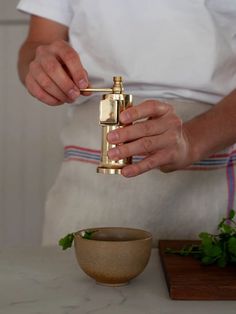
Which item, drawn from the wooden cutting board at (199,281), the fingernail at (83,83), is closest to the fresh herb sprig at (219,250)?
the wooden cutting board at (199,281)

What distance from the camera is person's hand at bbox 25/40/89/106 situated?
81 cm

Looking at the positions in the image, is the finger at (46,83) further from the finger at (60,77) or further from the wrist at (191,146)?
the wrist at (191,146)

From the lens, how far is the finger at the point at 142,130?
73 cm

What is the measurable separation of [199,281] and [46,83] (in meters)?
0.35

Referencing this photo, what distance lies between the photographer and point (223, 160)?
42.4 inches

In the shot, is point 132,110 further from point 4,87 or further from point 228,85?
point 4,87

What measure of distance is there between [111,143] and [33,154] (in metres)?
1.16

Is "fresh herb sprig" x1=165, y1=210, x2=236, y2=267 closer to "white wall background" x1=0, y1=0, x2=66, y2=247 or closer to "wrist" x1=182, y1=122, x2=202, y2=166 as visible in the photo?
"wrist" x1=182, y1=122, x2=202, y2=166

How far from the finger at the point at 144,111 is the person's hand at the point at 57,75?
10cm

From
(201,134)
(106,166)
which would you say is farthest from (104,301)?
(201,134)

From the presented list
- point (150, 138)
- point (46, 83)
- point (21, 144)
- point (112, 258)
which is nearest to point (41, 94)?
point (46, 83)

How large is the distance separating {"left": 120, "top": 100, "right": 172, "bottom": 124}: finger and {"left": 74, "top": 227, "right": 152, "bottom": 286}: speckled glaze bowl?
141 millimetres

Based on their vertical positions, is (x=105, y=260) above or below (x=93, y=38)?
below

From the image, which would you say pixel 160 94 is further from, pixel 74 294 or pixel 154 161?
pixel 74 294
